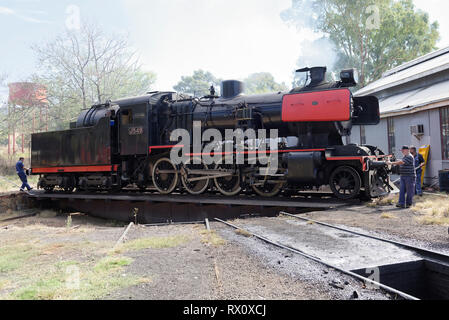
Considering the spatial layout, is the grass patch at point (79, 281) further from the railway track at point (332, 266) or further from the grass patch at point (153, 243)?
the railway track at point (332, 266)

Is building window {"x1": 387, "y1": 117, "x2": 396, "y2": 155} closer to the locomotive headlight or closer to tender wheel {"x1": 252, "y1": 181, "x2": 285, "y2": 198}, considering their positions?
the locomotive headlight

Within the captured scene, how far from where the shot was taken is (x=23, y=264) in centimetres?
518

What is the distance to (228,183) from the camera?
33.8ft

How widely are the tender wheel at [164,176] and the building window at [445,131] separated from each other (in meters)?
9.15

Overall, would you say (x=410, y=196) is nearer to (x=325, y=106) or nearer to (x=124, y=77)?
(x=325, y=106)

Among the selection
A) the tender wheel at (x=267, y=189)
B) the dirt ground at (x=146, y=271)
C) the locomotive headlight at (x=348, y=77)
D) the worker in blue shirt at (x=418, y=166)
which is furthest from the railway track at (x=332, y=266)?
the worker in blue shirt at (x=418, y=166)

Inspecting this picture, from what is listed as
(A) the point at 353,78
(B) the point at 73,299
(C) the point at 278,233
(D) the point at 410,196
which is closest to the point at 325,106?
(A) the point at 353,78

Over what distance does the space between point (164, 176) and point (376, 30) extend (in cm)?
2465

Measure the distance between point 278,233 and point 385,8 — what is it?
92.7 ft

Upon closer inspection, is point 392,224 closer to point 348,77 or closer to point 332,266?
point 332,266

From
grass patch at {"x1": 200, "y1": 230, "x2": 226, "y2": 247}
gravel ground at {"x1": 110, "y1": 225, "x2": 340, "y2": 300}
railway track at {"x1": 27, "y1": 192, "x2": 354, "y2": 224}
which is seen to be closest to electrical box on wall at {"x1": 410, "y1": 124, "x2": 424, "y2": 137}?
railway track at {"x1": 27, "y1": 192, "x2": 354, "y2": 224}

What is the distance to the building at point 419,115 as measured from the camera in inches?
455

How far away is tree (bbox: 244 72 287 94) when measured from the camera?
5422 cm

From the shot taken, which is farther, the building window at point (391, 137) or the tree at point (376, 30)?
the tree at point (376, 30)
